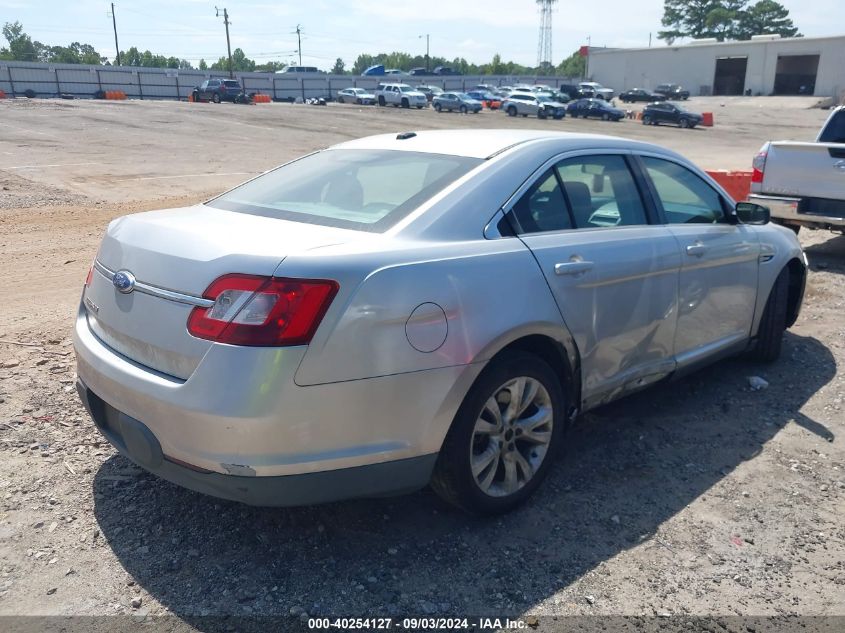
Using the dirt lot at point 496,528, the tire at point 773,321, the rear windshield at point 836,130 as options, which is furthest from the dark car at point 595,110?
the tire at point 773,321

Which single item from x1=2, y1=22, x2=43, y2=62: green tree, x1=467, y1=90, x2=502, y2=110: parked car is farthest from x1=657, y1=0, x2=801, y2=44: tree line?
x1=2, y1=22, x2=43, y2=62: green tree

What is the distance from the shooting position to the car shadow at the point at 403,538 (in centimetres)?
287

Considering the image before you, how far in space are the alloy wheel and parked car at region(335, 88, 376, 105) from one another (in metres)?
58.0

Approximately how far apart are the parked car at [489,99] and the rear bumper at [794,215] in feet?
163

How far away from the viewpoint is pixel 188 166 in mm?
18250

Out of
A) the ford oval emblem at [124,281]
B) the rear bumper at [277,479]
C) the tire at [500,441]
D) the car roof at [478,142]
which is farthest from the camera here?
the car roof at [478,142]

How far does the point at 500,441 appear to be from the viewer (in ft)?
11.0

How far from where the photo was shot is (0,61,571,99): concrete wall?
2302 inches

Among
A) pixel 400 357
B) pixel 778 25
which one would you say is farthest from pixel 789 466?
pixel 778 25

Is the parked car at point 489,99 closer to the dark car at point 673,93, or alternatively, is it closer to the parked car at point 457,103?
the parked car at point 457,103

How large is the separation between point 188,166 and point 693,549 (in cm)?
1710

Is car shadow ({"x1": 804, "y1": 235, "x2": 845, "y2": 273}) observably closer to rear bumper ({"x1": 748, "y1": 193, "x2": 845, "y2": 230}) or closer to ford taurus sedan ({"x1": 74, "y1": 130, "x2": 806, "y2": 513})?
rear bumper ({"x1": 748, "y1": 193, "x2": 845, "y2": 230})

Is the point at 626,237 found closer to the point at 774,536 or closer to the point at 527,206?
the point at 527,206

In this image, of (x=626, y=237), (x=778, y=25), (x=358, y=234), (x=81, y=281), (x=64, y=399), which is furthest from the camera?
(x=778, y=25)
